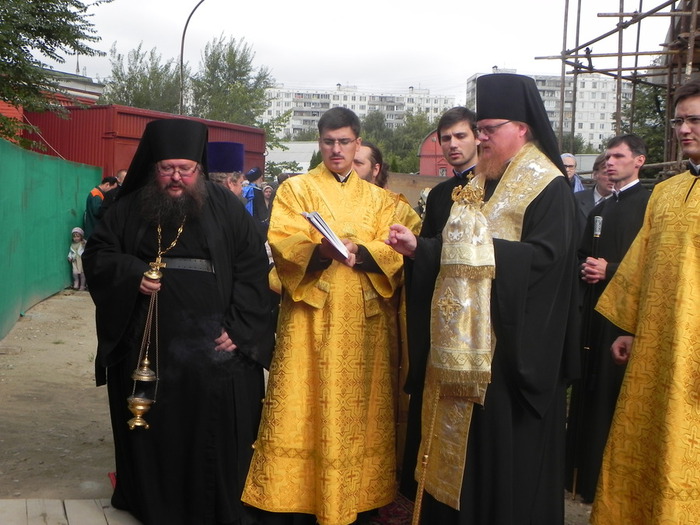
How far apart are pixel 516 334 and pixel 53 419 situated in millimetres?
4362

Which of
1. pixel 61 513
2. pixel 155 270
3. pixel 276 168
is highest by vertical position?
pixel 276 168

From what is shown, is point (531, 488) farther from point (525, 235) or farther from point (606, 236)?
point (606, 236)

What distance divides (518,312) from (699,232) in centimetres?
90

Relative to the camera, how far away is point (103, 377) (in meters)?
4.86

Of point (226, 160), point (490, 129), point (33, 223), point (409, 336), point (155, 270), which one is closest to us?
point (490, 129)

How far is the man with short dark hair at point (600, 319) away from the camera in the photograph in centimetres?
529

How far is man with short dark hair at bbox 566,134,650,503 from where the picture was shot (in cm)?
529

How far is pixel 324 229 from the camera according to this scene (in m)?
4.11

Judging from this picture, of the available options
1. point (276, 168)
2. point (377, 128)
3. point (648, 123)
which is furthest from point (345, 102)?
point (648, 123)

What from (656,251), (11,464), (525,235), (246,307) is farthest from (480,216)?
(11,464)

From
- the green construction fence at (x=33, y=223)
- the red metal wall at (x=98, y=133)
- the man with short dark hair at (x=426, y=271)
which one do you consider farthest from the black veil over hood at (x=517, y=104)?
the red metal wall at (x=98, y=133)

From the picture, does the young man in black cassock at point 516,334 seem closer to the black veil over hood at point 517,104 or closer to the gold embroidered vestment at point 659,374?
the black veil over hood at point 517,104

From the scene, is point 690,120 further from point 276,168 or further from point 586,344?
point 276,168

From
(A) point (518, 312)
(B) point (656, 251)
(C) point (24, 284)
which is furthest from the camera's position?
(C) point (24, 284)
